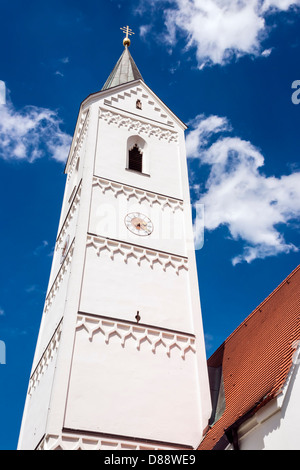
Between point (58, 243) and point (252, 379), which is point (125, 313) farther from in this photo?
point (58, 243)

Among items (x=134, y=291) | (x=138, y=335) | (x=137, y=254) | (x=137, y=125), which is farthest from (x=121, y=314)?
(x=137, y=125)

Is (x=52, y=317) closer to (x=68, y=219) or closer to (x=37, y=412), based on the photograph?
(x=37, y=412)

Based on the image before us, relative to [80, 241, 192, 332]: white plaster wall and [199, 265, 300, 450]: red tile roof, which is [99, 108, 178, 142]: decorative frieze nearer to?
[80, 241, 192, 332]: white plaster wall

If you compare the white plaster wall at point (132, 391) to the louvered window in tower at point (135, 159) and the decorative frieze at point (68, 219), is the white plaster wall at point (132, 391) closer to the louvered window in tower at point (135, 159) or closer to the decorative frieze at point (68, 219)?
the decorative frieze at point (68, 219)

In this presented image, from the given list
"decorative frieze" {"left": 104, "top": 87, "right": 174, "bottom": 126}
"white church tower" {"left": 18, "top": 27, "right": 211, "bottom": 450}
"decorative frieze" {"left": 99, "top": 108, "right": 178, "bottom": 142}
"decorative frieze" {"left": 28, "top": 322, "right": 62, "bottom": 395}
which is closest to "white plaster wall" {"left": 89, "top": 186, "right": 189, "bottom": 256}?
"white church tower" {"left": 18, "top": 27, "right": 211, "bottom": 450}

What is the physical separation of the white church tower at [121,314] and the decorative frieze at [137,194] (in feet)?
0.10

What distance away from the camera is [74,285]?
35.9ft

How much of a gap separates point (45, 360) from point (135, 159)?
699cm

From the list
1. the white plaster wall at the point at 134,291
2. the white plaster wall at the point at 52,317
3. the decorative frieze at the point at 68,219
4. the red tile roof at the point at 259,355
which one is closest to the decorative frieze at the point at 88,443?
the red tile roof at the point at 259,355

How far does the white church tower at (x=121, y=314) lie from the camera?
9.38 meters

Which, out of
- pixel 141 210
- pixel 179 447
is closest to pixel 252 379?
pixel 179 447

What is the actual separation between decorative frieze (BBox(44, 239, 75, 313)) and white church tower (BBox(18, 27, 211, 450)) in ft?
0.25

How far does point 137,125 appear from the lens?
16453 mm
